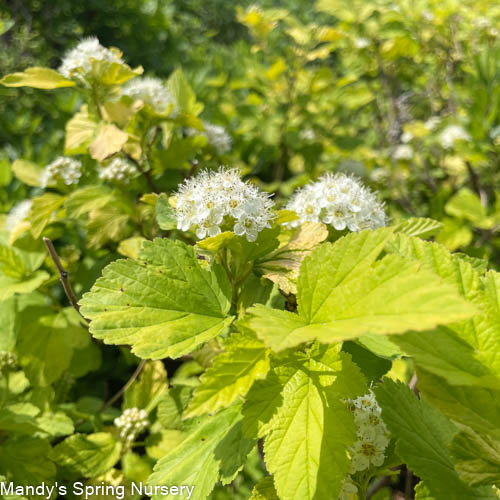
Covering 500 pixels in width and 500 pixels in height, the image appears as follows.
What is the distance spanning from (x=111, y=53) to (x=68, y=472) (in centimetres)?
123

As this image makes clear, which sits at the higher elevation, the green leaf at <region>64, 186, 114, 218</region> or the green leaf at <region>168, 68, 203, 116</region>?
the green leaf at <region>168, 68, 203, 116</region>

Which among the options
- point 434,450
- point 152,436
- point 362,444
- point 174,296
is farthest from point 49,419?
point 434,450

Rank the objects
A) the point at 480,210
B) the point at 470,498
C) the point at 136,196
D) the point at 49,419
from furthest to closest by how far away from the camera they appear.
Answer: the point at 480,210, the point at 136,196, the point at 49,419, the point at 470,498

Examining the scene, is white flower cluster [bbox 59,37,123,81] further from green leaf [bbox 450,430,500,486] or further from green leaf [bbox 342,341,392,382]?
green leaf [bbox 450,430,500,486]

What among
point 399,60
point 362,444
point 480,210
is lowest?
point 480,210

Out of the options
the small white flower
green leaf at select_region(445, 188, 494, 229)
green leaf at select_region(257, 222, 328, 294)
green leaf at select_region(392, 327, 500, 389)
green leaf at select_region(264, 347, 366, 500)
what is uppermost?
green leaf at select_region(392, 327, 500, 389)

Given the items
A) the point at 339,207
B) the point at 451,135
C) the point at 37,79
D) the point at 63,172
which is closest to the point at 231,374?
the point at 339,207

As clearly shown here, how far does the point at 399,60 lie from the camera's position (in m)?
2.95

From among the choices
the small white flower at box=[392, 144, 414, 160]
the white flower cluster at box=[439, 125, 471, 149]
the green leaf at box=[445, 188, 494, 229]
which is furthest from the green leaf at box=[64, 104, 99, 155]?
the small white flower at box=[392, 144, 414, 160]

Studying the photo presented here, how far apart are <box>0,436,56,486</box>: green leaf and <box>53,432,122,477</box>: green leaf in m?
0.03

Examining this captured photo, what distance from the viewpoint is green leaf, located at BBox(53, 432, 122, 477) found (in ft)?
3.76

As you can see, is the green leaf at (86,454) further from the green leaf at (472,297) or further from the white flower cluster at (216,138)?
the white flower cluster at (216,138)

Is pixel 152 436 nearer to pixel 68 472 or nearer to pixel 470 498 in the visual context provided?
pixel 68 472

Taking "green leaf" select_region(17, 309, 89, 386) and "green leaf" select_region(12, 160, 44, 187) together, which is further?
"green leaf" select_region(12, 160, 44, 187)
